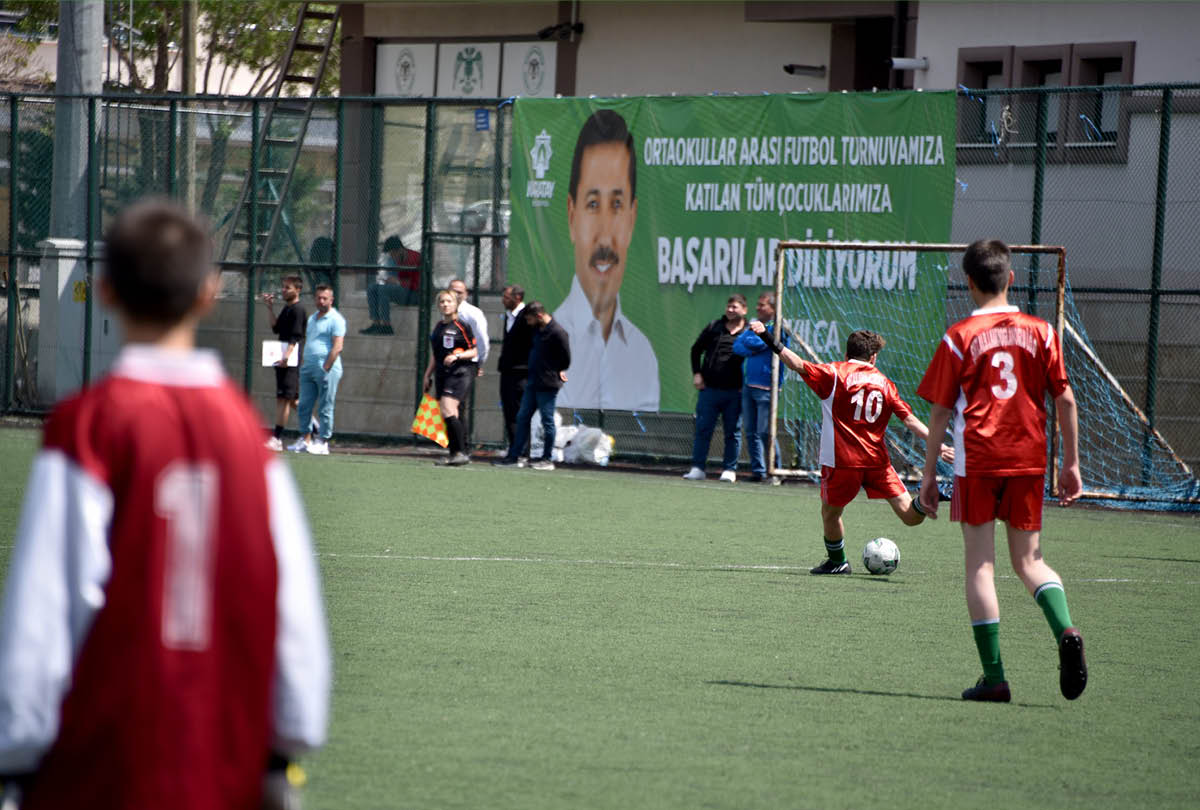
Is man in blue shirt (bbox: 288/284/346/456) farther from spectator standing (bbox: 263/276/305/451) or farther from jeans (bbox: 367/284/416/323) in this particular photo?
jeans (bbox: 367/284/416/323)

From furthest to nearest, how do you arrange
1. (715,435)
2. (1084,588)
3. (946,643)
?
(715,435) → (1084,588) → (946,643)

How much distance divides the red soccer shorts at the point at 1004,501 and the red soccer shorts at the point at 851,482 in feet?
11.5

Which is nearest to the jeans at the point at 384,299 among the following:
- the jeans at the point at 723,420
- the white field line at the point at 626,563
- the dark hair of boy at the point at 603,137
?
the dark hair of boy at the point at 603,137

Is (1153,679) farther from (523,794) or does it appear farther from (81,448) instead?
(81,448)

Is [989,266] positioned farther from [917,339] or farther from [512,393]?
[512,393]

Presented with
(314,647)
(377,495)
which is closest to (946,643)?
(314,647)

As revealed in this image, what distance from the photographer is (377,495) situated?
1505cm

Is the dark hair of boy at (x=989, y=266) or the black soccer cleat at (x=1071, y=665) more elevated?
the dark hair of boy at (x=989, y=266)

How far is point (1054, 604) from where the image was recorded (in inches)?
270

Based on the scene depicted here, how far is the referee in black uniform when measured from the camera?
1844 cm

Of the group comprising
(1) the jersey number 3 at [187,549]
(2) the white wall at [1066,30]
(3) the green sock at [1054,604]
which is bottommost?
(3) the green sock at [1054,604]

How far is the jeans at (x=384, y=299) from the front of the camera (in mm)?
21641

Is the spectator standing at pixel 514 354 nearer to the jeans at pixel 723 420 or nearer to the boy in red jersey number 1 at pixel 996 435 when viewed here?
the jeans at pixel 723 420

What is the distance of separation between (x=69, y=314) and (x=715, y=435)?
30.8 ft
